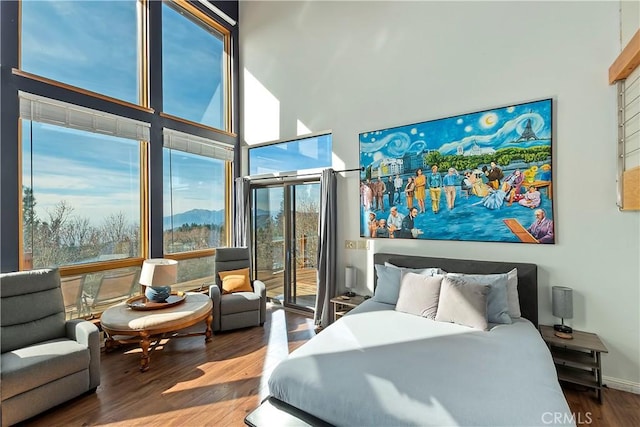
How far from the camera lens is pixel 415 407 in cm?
149

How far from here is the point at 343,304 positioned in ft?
12.3

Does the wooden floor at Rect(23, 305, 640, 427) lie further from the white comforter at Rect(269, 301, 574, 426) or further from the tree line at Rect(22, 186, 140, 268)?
the tree line at Rect(22, 186, 140, 268)

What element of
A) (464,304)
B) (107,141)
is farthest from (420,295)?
(107,141)

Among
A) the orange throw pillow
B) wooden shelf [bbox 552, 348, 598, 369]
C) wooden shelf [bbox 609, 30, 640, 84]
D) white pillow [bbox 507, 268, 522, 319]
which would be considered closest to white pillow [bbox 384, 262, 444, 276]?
white pillow [bbox 507, 268, 522, 319]

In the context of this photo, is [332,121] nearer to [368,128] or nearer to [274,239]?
[368,128]

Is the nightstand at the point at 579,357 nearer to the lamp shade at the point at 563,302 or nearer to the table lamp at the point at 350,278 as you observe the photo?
the lamp shade at the point at 563,302

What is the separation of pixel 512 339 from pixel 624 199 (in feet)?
5.25

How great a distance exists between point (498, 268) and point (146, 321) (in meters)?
3.59

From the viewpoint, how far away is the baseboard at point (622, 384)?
2.49 metres

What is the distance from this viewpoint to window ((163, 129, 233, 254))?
4293mm

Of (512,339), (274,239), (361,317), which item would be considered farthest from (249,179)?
(512,339)

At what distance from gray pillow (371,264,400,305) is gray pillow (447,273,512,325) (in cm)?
77

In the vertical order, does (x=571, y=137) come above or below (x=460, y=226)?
above

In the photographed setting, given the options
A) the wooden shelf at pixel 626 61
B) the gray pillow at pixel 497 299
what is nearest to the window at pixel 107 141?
the gray pillow at pixel 497 299
